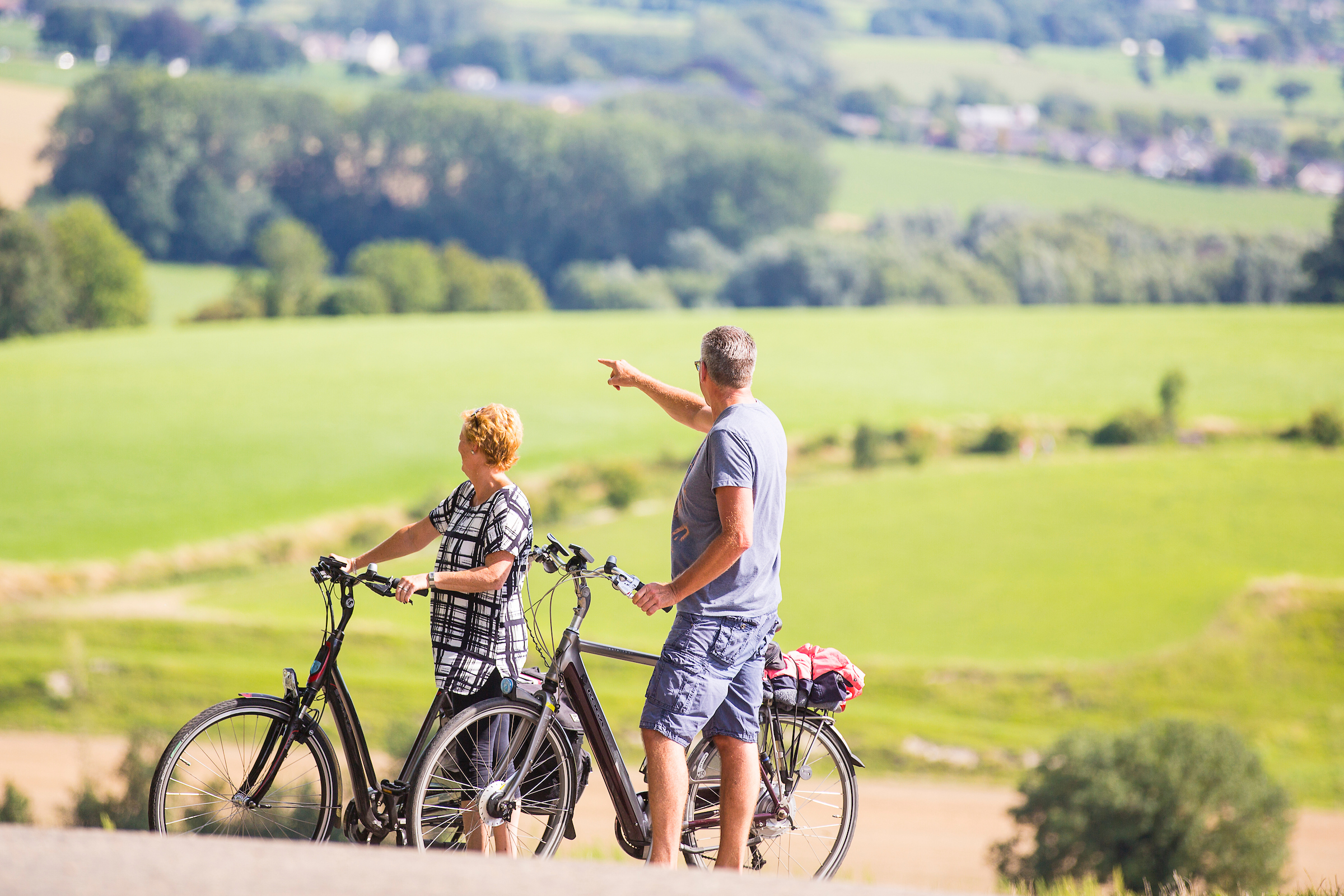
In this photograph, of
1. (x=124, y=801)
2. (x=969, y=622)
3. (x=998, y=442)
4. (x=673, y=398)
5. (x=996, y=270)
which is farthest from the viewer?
(x=996, y=270)

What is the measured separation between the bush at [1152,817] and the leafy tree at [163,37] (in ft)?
179

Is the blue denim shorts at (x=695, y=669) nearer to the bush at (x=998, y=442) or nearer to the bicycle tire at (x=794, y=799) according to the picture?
the bicycle tire at (x=794, y=799)

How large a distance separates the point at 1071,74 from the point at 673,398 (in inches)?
2542

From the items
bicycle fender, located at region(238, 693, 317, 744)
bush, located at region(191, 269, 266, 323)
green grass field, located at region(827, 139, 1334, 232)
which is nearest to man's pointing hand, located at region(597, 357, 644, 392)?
bicycle fender, located at region(238, 693, 317, 744)

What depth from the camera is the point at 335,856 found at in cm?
328

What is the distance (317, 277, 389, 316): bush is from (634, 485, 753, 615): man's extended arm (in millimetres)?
47413

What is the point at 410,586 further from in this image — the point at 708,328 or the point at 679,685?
the point at 708,328

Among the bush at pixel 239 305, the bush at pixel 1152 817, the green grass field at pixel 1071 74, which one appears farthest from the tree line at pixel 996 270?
the bush at pixel 1152 817

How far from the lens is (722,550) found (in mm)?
3836

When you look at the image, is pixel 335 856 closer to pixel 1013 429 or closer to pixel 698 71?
pixel 1013 429

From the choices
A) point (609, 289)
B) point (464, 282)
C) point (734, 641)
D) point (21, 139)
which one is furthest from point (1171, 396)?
point (21, 139)

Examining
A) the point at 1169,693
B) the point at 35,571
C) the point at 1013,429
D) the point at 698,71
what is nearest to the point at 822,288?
the point at 1013,429

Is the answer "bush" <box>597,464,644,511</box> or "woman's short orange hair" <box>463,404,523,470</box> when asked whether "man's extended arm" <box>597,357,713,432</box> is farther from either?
"bush" <box>597,464,644,511</box>

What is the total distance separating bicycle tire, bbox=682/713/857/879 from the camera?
14.4 feet
